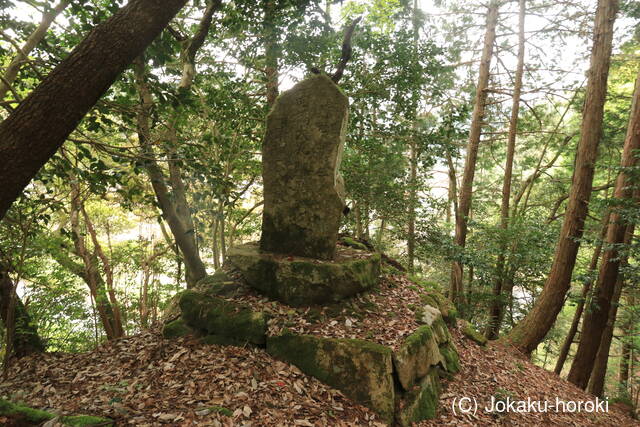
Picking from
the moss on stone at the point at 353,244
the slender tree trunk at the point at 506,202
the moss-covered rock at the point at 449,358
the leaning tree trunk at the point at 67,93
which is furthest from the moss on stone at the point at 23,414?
the slender tree trunk at the point at 506,202

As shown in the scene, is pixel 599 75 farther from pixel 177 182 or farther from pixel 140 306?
pixel 140 306

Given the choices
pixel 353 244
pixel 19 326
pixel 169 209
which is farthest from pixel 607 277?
pixel 19 326

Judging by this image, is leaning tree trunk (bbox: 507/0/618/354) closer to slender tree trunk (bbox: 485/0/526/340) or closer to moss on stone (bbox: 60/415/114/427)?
slender tree trunk (bbox: 485/0/526/340)

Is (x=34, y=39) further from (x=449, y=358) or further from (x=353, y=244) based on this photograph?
(x=449, y=358)

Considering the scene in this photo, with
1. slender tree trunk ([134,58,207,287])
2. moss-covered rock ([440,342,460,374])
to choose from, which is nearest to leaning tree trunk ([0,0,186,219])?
slender tree trunk ([134,58,207,287])

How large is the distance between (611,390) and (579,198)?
56.2 ft

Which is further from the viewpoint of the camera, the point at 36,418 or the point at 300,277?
the point at 300,277

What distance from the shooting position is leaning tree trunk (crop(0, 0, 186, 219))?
6.69 feet

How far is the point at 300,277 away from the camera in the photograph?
14.9ft

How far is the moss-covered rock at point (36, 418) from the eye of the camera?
2.40 m

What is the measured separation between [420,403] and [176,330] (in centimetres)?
341

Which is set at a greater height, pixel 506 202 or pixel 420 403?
pixel 506 202

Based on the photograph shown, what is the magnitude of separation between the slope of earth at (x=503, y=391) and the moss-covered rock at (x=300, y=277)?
6.34 ft

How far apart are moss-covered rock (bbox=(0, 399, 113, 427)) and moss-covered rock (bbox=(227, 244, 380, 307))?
2397 mm
